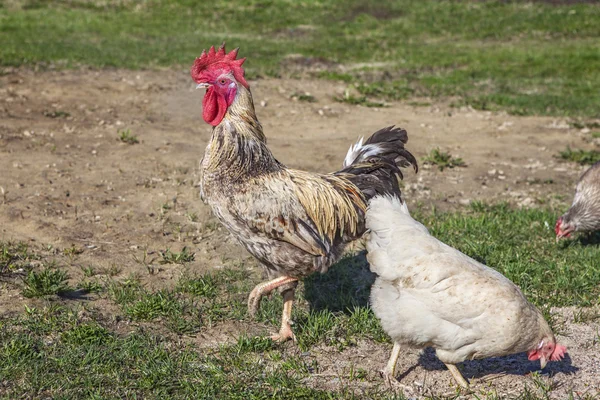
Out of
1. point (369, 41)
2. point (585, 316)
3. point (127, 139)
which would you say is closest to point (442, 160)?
point (585, 316)

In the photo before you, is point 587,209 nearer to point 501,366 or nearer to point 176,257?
point 501,366

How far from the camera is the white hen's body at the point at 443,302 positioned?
187 inches

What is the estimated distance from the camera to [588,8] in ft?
77.7

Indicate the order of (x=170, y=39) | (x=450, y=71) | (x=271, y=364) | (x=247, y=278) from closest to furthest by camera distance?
(x=271, y=364), (x=247, y=278), (x=450, y=71), (x=170, y=39)

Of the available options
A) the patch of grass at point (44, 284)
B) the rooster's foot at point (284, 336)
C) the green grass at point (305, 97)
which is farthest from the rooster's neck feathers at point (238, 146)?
the green grass at point (305, 97)

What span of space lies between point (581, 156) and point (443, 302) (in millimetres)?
6780

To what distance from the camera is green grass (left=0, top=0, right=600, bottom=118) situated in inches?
583

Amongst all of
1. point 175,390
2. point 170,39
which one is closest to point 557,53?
point 170,39

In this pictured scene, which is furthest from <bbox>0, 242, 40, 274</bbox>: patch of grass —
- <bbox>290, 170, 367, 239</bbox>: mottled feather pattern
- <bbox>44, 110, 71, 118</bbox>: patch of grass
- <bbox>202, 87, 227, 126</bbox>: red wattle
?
<bbox>44, 110, 71, 118</bbox>: patch of grass

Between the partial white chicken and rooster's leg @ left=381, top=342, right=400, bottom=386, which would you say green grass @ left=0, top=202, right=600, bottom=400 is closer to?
rooster's leg @ left=381, top=342, right=400, bottom=386

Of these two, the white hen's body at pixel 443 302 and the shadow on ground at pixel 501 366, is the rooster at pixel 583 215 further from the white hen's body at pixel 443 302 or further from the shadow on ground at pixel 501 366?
the white hen's body at pixel 443 302

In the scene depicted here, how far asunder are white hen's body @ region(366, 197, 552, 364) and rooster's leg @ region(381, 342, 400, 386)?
249 mm

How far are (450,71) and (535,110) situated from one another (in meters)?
4.05

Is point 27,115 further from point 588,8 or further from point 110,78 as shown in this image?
point 588,8
